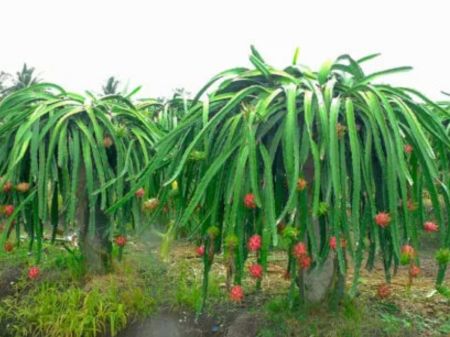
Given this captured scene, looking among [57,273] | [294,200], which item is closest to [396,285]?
[294,200]

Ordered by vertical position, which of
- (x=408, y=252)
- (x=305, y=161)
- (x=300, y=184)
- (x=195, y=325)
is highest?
(x=305, y=161)

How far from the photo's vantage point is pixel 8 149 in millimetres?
3865

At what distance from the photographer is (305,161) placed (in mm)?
2865

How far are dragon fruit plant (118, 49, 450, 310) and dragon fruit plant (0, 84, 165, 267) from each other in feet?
2.74

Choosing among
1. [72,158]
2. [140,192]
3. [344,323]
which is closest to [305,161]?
[344,323]

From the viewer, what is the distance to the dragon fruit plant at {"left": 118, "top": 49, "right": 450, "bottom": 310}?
2549 millimetres

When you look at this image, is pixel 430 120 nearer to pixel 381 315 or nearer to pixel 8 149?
pixel 381 315

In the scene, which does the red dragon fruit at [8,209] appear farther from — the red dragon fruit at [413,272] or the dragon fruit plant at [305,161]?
the red dragon fruit at [413,272]

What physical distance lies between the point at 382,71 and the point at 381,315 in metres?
1.37

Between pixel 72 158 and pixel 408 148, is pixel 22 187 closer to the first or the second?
pixel 72 158

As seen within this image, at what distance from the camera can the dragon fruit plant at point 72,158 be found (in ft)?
11.8

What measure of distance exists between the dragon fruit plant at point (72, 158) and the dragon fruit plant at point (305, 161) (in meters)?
0.83

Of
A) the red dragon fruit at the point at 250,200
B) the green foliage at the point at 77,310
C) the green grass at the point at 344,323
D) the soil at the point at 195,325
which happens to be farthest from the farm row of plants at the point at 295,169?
the green foliage at the point at 77,310

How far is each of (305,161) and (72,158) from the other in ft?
5.50
